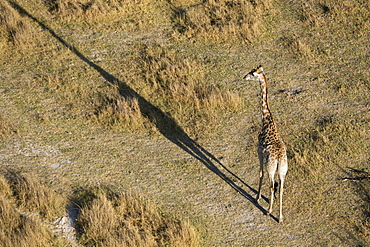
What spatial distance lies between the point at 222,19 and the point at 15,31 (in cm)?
694

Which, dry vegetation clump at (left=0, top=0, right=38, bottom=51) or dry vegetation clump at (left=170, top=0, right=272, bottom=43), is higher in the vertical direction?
dry vegetation clump at (left=0, top=0, right=38, bottom=51)

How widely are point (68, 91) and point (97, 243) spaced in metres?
5.98

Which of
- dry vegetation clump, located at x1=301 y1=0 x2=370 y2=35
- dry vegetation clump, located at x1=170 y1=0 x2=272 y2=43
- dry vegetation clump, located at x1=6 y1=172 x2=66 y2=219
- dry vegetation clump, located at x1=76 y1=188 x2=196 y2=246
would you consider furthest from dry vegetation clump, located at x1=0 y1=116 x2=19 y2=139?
dry vegetation clump, located at x1=301 y1=0 x2=370 y2=35

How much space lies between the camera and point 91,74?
15.4 m

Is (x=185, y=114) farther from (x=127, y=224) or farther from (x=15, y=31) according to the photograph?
(x=15, y=31)

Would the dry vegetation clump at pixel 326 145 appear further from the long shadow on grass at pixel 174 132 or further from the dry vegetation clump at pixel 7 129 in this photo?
the dry vegetation clump at pixel 7 129

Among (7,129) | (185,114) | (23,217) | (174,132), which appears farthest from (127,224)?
(7,129)

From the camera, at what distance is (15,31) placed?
656 inches

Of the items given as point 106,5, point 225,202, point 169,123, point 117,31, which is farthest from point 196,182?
point 106,5

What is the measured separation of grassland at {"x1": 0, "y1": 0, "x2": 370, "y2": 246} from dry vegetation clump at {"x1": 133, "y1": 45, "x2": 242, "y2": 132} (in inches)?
1.7

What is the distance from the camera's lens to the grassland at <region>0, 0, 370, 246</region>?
1049 cm

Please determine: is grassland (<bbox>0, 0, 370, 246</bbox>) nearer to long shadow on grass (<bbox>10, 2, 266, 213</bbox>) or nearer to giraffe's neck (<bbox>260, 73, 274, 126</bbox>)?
long shadow on grass (<bbox>10, 2, 266, 213</bbox>)

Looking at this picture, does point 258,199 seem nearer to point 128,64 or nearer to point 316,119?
point 316,119

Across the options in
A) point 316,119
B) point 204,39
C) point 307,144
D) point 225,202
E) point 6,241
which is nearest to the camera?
point 6,241
